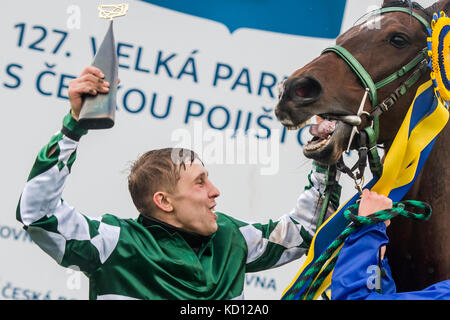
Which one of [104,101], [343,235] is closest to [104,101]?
[104,101]

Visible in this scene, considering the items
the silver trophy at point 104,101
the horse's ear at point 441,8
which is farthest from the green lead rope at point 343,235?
the silver trophy at point 104,101

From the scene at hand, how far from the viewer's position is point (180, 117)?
342cm

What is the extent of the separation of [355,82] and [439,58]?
28 centimetres

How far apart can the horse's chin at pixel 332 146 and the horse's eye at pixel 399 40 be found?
0.34m

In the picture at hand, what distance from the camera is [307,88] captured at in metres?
2.24

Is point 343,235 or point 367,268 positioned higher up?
point 343,235

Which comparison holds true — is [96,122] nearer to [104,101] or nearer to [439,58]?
[104,101]

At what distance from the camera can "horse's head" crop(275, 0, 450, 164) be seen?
222 centimetres

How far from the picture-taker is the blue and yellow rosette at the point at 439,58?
2.28 metres
